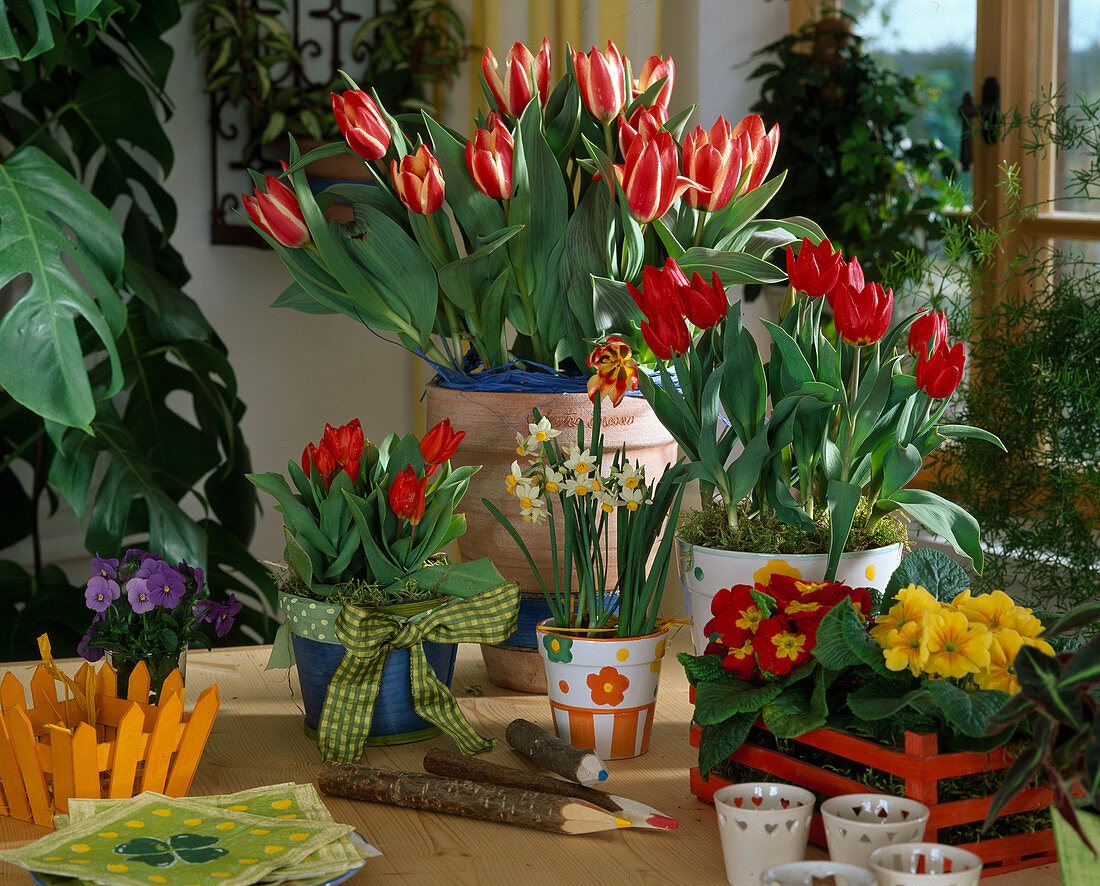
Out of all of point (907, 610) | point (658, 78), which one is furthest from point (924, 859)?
point (658, 78)

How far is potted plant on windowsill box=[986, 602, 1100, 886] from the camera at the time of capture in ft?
1.56

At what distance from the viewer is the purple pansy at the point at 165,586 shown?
77 centimetres

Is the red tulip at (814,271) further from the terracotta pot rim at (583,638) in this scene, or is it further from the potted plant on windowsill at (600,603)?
the terracotta pot rim at (583,638)

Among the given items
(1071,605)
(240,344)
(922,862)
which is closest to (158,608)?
(922,862)

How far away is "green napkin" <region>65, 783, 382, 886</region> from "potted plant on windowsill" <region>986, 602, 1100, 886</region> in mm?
315

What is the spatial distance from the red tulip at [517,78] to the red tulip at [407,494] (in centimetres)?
34

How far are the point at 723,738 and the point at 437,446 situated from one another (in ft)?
0.91

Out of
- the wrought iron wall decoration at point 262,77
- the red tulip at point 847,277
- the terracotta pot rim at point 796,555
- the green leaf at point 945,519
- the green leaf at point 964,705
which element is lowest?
the green leaf at point 964,705

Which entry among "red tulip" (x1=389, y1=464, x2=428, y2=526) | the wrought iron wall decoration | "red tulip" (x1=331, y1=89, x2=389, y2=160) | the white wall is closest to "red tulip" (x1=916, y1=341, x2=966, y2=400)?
"red tulip" (x1=389, y1=464, x2=428, y2=526)

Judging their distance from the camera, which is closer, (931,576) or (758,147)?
(931,576)

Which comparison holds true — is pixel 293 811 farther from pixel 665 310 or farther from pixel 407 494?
pixel 665 310

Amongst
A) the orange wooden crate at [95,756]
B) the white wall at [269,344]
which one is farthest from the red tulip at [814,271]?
the white wall at [269,344]

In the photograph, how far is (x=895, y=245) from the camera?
1.70 m

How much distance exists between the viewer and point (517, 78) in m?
0.92
